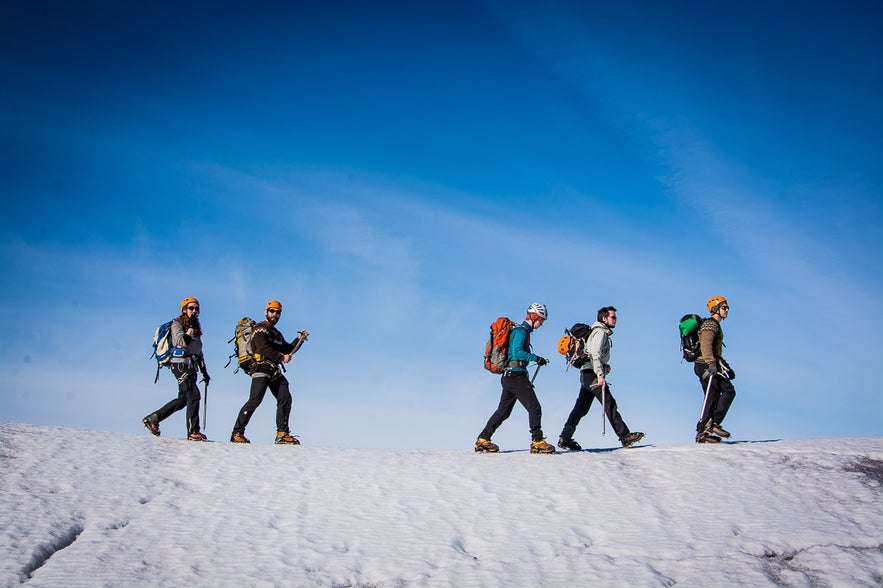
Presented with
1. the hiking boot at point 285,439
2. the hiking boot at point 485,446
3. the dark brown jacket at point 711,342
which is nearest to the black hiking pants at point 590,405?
the hiking boot at point 485,446

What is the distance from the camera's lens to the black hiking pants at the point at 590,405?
11391mm

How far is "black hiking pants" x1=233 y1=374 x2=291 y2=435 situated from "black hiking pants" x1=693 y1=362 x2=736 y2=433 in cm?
760

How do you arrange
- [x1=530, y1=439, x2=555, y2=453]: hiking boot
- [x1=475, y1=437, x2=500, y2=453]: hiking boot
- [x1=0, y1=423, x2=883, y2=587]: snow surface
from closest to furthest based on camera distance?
1. [x1=0, y1=423, x2=883, y2=587]: snow surface
2. [x1=530, y1=439, x2=555, y2=453]: hiking boot
3. [x1=475, y1=437, x2=500, y2=453]: hiking boot

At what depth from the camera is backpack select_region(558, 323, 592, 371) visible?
1180 cm

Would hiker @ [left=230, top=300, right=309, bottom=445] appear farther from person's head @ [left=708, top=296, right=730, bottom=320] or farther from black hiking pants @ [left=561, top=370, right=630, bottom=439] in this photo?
person's head @ [left=708, top=296, right=730, bottom=320]

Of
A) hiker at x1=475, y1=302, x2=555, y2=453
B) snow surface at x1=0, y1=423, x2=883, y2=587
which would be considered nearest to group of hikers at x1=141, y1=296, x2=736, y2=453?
hiker at x1=475, y1=302, x2=555, y2=453

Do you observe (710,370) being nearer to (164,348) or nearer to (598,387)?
(598,387)

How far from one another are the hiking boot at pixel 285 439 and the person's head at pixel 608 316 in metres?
5.90

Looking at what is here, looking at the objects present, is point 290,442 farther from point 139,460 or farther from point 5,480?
point 5,480

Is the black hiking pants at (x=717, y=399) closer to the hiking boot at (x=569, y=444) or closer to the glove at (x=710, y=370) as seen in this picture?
the glove at (x=710, y=370)

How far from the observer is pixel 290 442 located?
1155 cm

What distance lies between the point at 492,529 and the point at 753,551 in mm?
2727

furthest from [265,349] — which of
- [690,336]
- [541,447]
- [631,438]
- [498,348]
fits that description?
[690,336]

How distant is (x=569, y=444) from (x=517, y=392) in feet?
4.75
